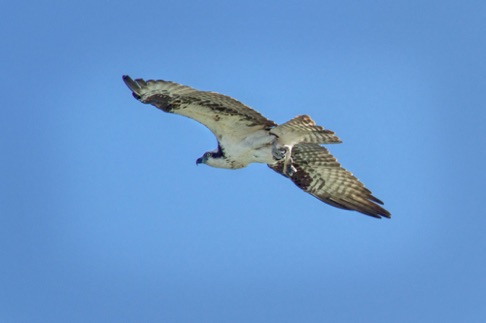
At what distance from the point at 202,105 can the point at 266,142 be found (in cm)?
86

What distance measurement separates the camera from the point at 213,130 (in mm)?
10539

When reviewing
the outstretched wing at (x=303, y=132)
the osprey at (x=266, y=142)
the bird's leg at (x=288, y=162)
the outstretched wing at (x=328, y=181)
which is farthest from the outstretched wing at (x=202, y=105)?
the outstretched wing at (x=328, y=181)

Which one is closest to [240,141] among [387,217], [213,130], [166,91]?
[213,130]

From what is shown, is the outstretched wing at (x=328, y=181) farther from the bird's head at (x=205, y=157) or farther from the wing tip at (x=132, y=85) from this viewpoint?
the wing tip at (x=132, y=85)

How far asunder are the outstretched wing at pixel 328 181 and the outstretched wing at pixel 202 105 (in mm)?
1051

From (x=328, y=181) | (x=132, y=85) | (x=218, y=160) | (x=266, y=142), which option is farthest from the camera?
(x=328, y=181)

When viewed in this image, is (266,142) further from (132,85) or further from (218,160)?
(132,85)

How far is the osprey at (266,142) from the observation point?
10.0 m

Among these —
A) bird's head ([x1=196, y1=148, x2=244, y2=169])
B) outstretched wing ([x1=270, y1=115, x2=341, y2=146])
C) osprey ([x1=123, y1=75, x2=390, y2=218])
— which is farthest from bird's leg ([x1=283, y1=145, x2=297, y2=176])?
bird's head ([x1=196, y1=148, x2=244, y2=169])

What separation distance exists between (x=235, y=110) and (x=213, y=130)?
0.49 m

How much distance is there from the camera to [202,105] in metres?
10.1

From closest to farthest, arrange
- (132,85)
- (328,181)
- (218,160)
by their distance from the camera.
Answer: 1. (132,85)
2. (218,160)
3. (328,181)

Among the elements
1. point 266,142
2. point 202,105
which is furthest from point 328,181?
point 202,105

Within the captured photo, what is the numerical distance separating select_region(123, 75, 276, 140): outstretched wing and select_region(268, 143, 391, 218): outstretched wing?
3.45ft
